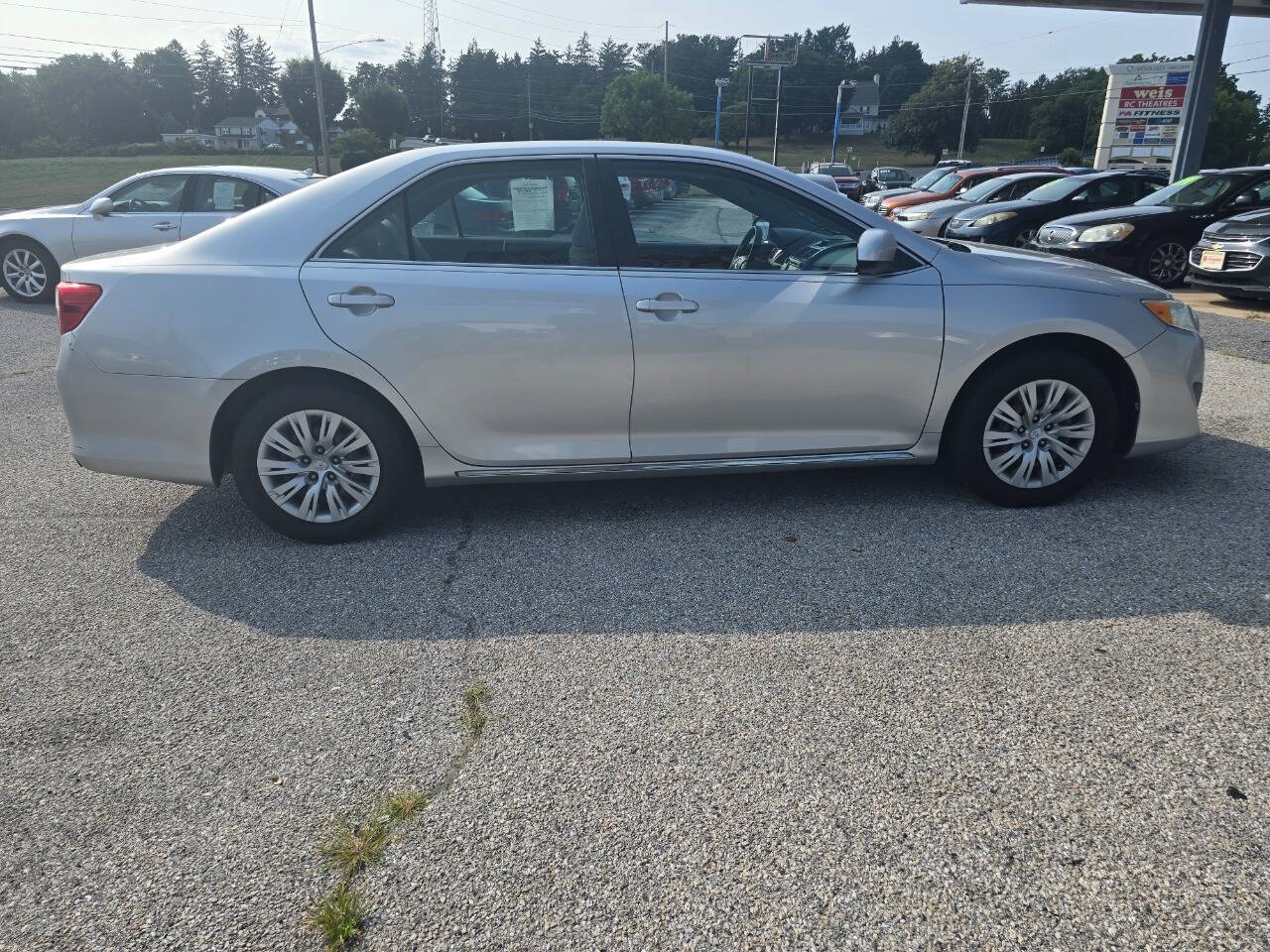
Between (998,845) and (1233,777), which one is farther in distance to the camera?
(1233,777)

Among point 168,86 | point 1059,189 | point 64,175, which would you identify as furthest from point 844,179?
point 168,86

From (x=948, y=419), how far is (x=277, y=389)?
117 inches

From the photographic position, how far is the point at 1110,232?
12023 mm

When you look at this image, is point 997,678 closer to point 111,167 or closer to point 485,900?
point 485,900

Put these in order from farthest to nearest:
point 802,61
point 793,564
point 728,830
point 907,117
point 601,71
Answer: point 802,61 < point 601,71 < point 907,117 < point 793,564 < point 728,830

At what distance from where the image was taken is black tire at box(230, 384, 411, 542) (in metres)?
3.90

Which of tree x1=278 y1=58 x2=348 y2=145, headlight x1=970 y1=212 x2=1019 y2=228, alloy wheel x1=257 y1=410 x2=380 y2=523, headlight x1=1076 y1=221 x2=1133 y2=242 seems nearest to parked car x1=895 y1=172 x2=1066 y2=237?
headlight x1=970 y1=212 x2=1019 y2=228

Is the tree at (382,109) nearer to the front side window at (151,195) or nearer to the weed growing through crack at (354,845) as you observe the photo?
the front side window at (151,195)

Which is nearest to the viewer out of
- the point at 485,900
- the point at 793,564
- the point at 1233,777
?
the point at 485,900

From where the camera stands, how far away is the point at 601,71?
4281 inches

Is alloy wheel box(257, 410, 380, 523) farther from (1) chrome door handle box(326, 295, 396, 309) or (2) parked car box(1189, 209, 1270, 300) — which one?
(2) parked car box(1189, 209, 1270, 300)

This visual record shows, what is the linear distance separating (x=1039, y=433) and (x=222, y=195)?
383 inches

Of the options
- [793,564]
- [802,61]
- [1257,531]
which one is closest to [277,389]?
[793,564]

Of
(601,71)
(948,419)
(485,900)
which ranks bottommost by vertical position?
(485,900)
